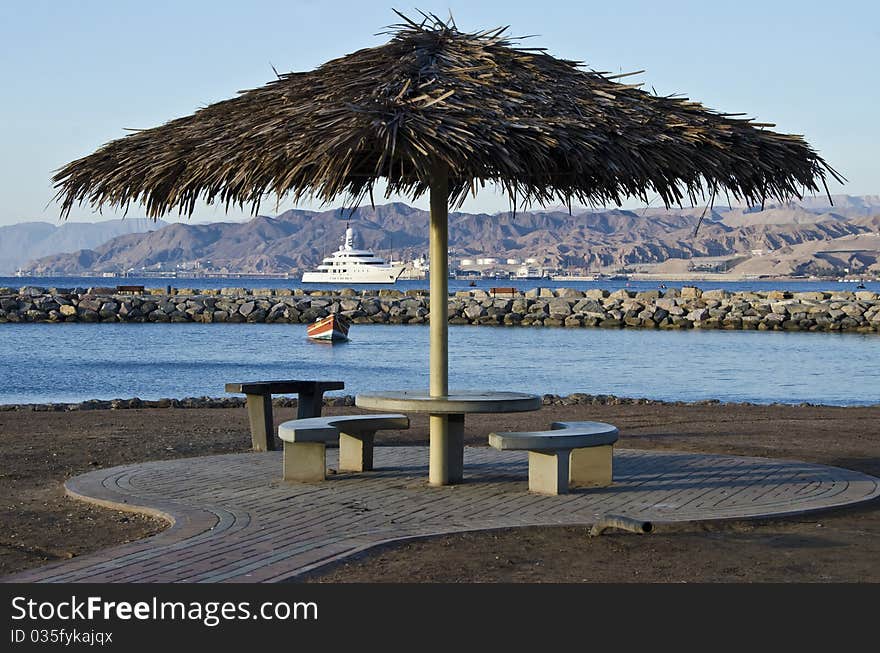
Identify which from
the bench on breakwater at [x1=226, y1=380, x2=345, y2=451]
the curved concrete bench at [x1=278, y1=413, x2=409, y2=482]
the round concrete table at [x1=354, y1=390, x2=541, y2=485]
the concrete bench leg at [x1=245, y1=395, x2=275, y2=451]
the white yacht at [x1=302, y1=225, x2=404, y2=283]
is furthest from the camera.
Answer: the white yacht at [x1=302, y1=225, x2=404, y2=283]

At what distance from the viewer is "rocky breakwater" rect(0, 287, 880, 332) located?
45.6 m

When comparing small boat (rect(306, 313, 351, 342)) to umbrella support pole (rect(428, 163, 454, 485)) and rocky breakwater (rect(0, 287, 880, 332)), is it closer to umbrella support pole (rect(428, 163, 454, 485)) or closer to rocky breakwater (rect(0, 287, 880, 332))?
rocky breakwater (rect(0, 287, 880, 332))

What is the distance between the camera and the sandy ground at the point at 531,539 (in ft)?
18.0

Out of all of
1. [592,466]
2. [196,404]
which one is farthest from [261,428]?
[196,404]

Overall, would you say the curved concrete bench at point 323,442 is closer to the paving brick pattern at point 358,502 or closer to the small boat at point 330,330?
the paving brick pattern at point 358,502

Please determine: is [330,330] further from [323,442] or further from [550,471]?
[550,471]

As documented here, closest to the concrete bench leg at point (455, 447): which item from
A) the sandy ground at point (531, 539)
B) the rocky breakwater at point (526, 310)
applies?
the sandy ground at point (531, 539)

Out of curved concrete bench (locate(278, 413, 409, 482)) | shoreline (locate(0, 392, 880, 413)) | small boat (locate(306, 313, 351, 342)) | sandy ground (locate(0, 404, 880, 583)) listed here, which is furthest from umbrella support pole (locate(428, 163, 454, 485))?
small boat (locate(306, 313, 351, 342))

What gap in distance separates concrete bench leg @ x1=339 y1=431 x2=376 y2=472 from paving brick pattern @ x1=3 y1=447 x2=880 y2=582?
12 centimetres

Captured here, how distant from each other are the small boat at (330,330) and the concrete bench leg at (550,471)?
3124 centimetres

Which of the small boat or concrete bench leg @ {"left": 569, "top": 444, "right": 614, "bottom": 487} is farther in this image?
the small boat
